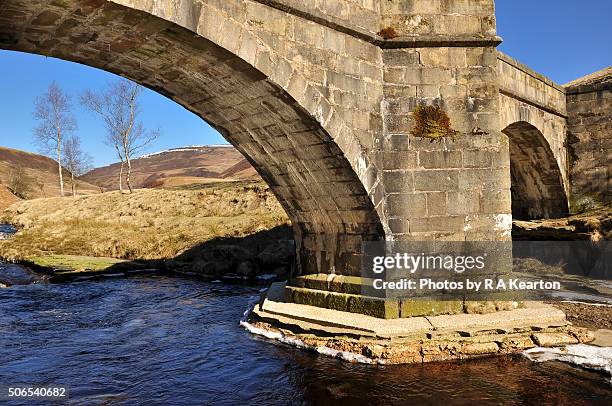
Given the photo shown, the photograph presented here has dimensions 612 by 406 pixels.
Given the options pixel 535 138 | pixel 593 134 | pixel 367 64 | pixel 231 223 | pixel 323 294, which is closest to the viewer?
pixel 367 64

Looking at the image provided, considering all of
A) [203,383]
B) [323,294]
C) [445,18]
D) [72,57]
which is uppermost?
[445,18]

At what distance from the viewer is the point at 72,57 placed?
609cm

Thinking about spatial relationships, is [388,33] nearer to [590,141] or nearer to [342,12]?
[342,12]

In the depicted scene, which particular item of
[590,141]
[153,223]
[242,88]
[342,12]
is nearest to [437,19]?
[342,12]

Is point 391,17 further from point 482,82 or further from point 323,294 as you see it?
point 323,294

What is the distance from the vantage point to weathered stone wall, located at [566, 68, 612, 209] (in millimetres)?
15750

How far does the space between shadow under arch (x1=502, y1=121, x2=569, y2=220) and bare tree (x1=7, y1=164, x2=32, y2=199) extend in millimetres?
49322

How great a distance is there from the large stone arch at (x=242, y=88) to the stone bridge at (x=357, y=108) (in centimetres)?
3

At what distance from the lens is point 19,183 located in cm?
5331

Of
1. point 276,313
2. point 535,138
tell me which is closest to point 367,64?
point 276,313

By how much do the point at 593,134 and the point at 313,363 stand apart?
13.9 m

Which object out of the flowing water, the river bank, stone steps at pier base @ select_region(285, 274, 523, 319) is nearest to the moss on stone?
stone steps at pier base @ select_region(285, 274, 523, 319)

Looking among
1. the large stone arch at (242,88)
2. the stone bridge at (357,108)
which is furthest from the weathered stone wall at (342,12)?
the large stone arch at (242,88)

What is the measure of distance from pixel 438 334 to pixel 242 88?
14.6 ft
